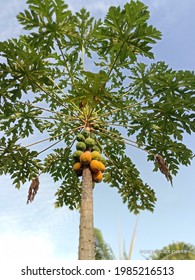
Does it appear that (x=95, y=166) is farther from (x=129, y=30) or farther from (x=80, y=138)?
(x=129, y=30)

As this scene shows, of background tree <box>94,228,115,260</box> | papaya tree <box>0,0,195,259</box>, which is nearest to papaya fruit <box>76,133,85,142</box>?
papaya tree <box>0,0,195,259</box>

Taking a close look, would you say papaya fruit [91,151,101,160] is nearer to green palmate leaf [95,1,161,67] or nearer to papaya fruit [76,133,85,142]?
papaya fruit [76,133,85,142]

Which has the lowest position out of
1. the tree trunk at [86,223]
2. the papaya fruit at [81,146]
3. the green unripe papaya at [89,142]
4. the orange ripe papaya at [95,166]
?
the tree trunk at [86,223]

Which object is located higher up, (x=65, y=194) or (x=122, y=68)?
(x=122, y=68)

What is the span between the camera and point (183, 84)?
18.8 feet

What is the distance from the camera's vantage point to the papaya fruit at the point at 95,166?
17.2 ft

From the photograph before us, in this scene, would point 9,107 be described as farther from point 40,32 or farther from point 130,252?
point 130,252

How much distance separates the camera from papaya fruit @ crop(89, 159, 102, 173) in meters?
5.24

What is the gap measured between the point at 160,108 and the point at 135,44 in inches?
50.3

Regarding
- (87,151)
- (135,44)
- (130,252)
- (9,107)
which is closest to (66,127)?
(9,107)

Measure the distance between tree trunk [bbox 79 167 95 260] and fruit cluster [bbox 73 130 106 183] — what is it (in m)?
0.12

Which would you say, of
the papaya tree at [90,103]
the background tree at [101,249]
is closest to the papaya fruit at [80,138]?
the papaya tree at [90,103]

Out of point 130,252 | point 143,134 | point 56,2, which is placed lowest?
point 130,252

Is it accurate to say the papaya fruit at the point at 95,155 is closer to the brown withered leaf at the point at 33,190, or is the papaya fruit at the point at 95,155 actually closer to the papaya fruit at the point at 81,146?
the papaya fruit at the point at 81,146
